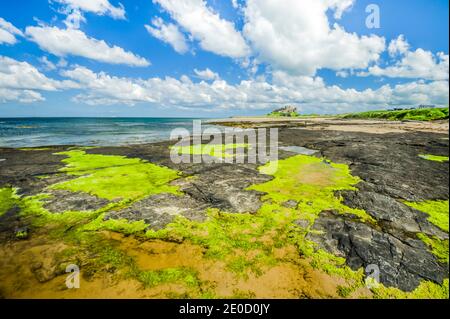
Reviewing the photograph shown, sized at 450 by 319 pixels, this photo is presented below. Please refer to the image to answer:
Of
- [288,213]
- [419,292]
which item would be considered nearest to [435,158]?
[288,213]

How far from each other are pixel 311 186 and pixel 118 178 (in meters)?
10.3

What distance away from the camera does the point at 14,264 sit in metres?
6.11

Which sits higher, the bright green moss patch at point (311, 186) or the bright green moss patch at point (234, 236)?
the bright green moss patch at point (311, 186)

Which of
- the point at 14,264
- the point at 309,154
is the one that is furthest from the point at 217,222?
the point at 309,154

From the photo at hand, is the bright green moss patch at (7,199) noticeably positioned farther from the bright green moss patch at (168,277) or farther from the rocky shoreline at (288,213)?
the bright green moss patch at (168,277)

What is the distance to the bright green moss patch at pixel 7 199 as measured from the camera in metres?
9.54

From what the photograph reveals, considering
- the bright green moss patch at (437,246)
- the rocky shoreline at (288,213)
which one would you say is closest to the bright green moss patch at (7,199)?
the rocky shoreline at (288,213)

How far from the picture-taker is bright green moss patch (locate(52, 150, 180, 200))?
Answer: 1130 cm

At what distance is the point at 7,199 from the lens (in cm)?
1052

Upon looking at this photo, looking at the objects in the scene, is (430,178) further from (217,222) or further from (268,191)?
(217,222)

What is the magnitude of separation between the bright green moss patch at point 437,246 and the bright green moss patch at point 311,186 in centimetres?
154

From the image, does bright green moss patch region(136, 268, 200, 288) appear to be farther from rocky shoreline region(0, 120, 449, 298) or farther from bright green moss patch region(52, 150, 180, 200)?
bright green moss patch region(52, 150, 180, 200)

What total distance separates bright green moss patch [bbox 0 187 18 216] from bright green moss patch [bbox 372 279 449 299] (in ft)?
39.8
